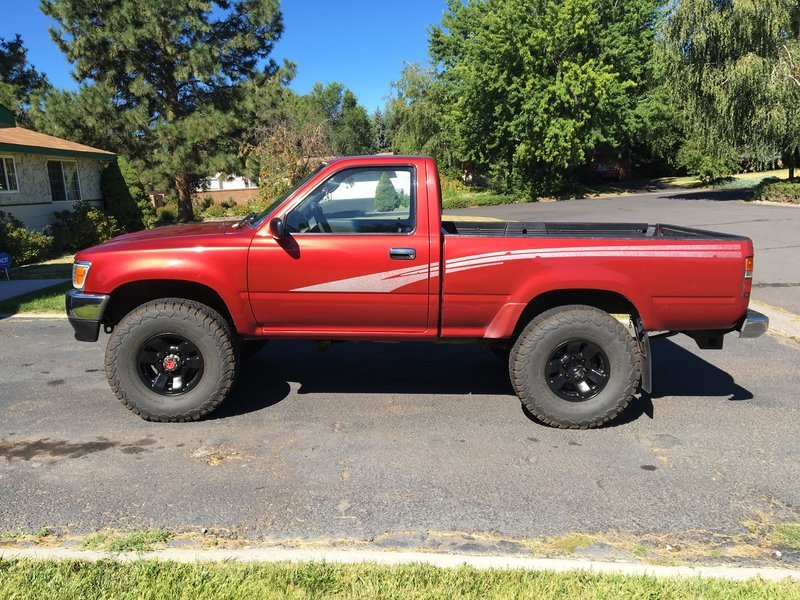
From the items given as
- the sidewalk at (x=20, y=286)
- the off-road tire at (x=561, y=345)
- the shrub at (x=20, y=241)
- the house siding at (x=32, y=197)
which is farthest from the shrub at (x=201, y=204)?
the off-road tire at (x=561, y=345)

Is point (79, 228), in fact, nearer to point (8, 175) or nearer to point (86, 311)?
point (8, 175)

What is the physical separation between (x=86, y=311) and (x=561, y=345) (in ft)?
11.7

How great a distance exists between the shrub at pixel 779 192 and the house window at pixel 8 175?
94.3 feet

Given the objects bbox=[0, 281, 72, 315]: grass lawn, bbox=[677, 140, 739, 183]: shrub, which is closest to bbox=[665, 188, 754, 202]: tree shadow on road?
bbox=[677, 140, 739, 183]: shrub

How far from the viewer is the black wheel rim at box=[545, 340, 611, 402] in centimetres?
454

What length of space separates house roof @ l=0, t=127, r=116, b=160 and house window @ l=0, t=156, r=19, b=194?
532 millimetres

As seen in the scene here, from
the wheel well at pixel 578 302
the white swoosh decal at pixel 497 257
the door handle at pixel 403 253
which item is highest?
the door handle at pixel 403 253

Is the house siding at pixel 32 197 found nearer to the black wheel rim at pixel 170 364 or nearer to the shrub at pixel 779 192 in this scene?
the black wheel rim at pixel 170 364

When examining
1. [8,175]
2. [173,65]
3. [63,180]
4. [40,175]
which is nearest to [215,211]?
[173,65]

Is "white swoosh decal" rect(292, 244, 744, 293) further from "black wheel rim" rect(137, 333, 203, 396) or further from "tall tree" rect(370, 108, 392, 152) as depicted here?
"tall tree" rect(370, 108, 392, 152)

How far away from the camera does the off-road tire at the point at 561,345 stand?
4453 millimetres

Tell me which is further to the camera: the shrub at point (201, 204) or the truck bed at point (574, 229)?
the shrub at point (201, 204)

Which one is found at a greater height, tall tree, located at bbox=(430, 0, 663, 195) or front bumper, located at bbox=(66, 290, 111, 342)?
tall tree, located at bbox=(430, 0, 663, 195)

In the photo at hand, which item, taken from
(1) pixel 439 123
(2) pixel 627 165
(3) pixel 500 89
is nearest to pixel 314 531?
(3) pixel 500 89
